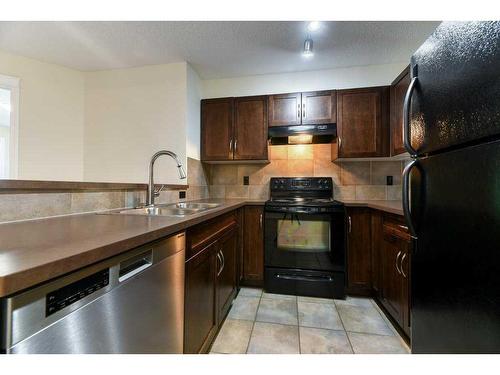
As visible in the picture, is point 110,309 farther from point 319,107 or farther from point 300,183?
point 319,107

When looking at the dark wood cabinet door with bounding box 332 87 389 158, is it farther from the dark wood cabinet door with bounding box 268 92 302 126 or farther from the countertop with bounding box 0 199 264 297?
the countertop with bounding box 0 199 264 297

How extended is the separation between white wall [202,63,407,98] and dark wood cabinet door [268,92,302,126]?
244 mm

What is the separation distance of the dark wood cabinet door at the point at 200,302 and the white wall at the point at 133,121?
3.96ft

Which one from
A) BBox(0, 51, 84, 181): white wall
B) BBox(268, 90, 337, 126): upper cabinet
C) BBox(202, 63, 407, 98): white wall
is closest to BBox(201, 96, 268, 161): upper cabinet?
BBox(268, 90, 337, 126): upper cabinet

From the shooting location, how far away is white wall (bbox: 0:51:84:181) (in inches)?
90.7

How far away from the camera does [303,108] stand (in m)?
2.34

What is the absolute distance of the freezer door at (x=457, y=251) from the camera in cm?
60

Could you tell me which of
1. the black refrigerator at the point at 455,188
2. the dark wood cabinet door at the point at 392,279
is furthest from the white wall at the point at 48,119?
the dark wood cabinet door at the point at 392,279

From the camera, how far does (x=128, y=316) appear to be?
0.69m

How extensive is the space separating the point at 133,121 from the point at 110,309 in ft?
7.31

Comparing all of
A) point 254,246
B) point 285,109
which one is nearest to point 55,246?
point 254,246

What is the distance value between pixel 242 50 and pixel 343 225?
6.24 ft

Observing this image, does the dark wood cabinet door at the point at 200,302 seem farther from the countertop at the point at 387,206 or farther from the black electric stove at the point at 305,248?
the countertop at the point at 387,206
